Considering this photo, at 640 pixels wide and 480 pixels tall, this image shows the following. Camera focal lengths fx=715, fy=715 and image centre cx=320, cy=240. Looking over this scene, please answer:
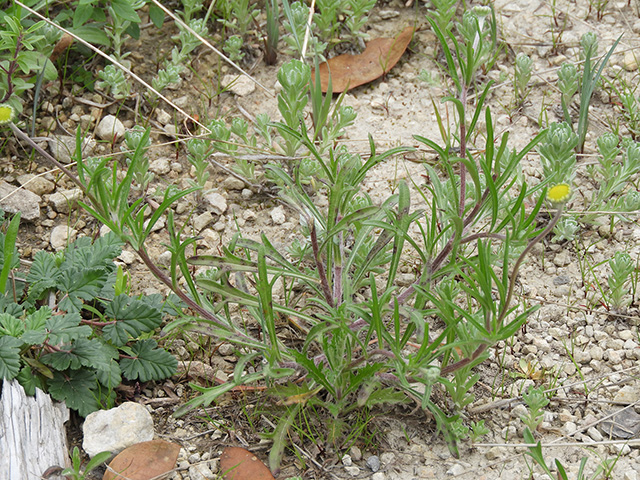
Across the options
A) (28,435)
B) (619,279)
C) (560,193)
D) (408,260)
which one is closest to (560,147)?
(619,279)

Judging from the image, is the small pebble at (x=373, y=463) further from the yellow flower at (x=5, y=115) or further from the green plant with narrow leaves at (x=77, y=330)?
the yellow flower at (x=5, y=115)

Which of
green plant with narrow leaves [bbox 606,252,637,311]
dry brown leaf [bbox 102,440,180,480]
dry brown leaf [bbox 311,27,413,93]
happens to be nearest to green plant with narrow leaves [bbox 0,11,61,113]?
dry brown leaf [bbox 311,27,413,93]

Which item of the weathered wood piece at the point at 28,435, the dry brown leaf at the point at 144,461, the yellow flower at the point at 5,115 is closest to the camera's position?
the yellow flower at the point at 5,115

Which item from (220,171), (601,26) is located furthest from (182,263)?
(601,26)

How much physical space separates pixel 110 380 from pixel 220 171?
1343 mm

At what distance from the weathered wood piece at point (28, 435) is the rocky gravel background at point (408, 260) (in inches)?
7.8

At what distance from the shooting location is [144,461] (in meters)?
2.33

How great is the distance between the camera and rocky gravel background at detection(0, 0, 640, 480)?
2.38 metres

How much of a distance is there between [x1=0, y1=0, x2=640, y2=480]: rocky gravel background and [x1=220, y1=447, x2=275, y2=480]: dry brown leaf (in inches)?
1.5

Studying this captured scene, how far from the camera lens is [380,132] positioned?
359 centimetres

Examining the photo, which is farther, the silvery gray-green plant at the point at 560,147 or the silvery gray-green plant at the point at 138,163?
the silvery gray-green plant at the point at 138,163

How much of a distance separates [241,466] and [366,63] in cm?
234

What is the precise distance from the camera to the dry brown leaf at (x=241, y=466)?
2311 millimetres

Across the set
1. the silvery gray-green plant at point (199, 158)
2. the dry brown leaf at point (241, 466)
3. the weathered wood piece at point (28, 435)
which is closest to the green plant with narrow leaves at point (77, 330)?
the weathered wood piece at point (28, 435)
